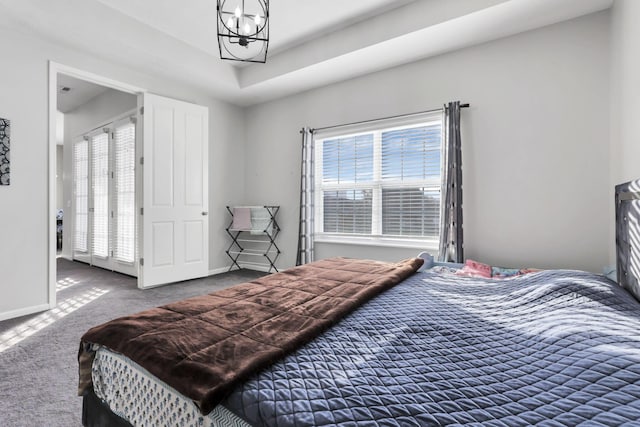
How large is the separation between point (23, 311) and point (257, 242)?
2.68 m

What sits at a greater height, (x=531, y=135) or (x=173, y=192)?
(x=531, y=135)

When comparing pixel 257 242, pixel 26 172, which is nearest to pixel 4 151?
pixel 26 172

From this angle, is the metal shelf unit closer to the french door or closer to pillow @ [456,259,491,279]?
the french door

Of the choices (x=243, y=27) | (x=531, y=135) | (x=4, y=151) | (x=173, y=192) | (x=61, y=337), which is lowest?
(x=61, y=337)

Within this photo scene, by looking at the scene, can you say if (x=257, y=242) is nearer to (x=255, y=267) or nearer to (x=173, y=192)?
(x=255, y=267)

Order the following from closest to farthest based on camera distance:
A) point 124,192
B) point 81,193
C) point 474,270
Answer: point 474,270 → point 124,192 → point 81,193

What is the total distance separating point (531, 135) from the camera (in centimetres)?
284

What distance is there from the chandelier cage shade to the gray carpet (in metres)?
2.15

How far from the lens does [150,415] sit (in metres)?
0.95

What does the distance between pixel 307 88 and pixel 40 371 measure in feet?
12.7

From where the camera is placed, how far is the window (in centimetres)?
346

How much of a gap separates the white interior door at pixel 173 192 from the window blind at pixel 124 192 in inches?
34.7

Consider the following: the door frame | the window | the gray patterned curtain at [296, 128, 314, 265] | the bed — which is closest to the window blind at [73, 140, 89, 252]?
the door frame

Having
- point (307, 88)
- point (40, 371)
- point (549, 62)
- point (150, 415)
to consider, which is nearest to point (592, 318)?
point (150, 415)
